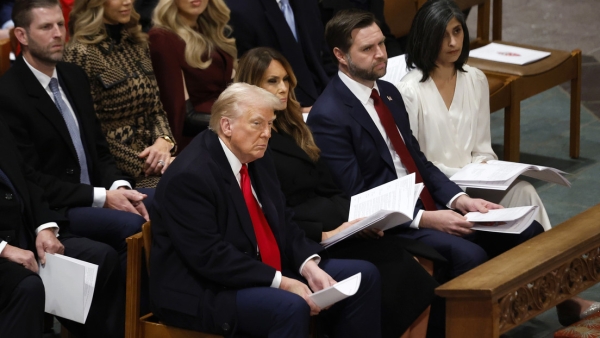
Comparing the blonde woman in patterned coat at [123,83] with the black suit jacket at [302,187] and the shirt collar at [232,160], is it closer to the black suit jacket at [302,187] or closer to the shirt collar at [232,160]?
the black suit jacket at [302,187]

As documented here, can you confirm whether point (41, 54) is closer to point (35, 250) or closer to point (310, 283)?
point (35, 250)

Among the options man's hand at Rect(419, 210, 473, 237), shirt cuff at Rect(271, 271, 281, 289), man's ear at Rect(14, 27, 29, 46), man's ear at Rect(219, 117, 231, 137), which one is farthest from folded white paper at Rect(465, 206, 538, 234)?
man's ear at Rect(14, 27, 29, 46)

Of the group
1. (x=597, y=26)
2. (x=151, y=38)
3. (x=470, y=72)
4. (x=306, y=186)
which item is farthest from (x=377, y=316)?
(x=597, y=26)

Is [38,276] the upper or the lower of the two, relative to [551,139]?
upper

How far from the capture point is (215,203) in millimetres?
3365

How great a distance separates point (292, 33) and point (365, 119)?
3.92ft

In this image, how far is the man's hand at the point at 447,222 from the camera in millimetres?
4055

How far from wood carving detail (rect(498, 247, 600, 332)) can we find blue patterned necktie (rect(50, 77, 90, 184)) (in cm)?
185

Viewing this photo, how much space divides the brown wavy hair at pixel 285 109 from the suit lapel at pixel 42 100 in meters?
0.73

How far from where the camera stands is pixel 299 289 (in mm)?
3391

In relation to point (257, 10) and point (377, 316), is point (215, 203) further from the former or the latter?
point (257, 10)

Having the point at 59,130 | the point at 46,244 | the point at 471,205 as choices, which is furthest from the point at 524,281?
the point at 59,130

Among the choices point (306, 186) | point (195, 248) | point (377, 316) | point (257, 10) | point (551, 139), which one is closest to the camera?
point (195, 248)

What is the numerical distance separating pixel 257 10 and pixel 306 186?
56.5 inches
